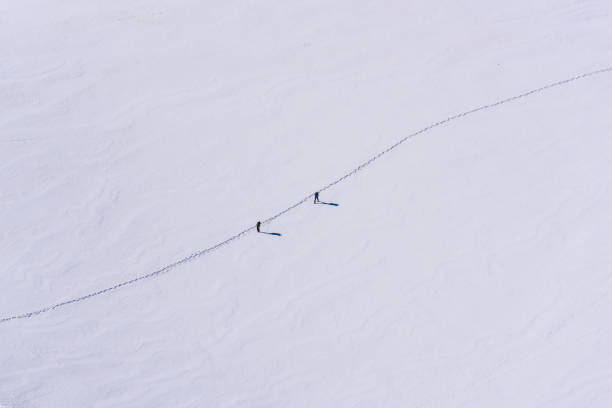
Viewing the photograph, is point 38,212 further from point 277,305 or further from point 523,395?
point 523,395

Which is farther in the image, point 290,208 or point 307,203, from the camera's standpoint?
point 307,203

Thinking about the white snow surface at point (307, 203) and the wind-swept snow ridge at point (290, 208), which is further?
the wind-swept snow ridge at point (290, 208)

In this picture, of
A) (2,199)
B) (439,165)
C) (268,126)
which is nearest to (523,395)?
(439,165)

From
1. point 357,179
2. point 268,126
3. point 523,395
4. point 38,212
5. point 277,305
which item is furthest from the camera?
point 268,126

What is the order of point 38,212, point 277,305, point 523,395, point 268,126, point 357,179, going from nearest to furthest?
1. point 523,395
2. point 277,305
3. point 38,212
4. point 357,179
5. point 268,126

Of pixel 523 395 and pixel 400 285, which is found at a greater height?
pixel 400 285

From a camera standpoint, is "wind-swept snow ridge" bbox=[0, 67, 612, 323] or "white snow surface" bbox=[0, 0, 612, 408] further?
"wind-swept snow ridge" bbox=[0, 67, 612, 323]

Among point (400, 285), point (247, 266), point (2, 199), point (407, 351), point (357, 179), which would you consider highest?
point (2, 199)

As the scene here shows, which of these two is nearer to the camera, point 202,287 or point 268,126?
point 202,287
